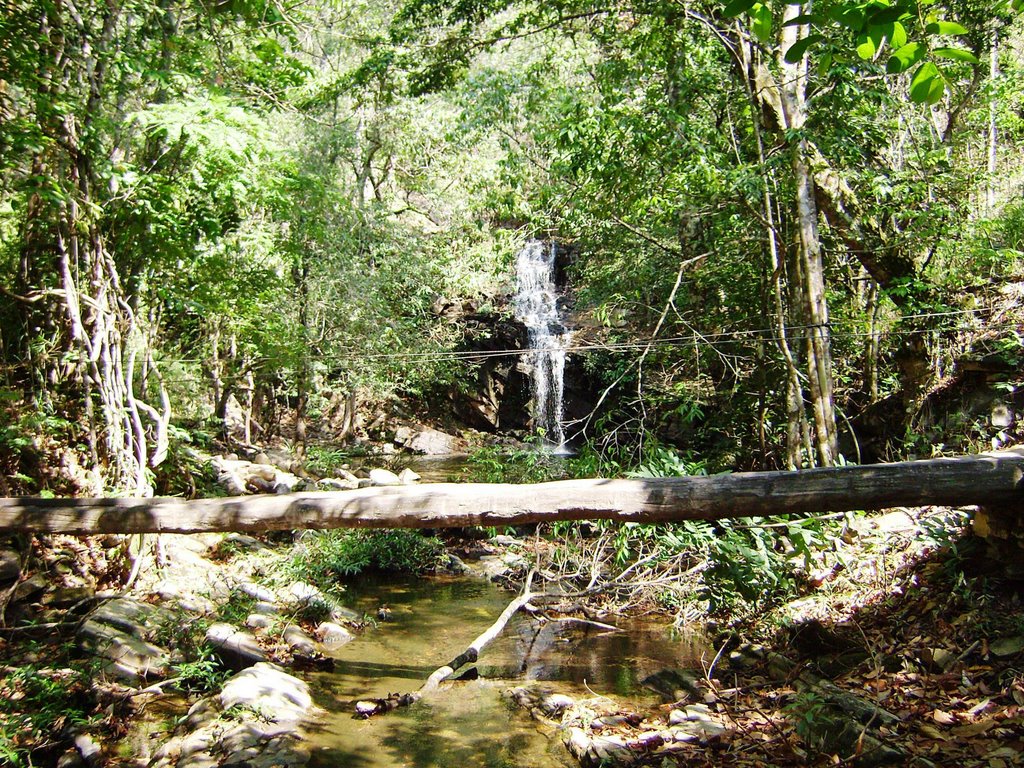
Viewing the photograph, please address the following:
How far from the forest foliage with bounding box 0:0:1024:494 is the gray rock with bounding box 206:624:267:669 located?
4.65ft

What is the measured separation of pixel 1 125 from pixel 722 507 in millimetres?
5123

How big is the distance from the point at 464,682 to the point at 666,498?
92.8 inches

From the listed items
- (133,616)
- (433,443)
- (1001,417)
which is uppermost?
(1001,417)

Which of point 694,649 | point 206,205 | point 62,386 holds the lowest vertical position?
point 694,649

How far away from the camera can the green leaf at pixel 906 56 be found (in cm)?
157

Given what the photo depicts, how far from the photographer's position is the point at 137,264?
5723 mm

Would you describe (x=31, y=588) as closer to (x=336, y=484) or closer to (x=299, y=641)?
(x=299, y=641)

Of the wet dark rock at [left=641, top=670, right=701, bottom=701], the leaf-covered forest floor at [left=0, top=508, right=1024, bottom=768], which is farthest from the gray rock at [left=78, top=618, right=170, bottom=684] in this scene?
the wet dark rock at [left=641, top=670, right=701, bottom=701]

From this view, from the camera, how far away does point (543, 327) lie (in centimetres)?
1688

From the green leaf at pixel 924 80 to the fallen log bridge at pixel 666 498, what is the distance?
83.7 inches

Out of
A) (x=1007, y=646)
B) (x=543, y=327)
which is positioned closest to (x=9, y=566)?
(x=1007, y=646)

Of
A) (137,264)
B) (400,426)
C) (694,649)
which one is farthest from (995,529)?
(400,426)

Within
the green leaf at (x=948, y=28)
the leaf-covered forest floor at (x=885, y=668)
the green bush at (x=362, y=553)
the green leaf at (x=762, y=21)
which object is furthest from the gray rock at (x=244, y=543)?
the green leaf at (x=948, y=28)

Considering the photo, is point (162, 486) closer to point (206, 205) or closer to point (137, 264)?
point (137, 264)
